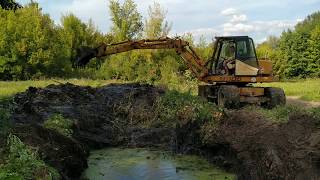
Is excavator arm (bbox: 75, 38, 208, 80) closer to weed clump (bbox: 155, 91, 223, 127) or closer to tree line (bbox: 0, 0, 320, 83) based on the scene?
weed clump (bbox: 155, 91, 223, 127)

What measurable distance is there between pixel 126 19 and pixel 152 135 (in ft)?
123

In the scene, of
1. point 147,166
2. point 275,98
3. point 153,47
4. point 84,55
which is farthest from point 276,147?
point 84,55

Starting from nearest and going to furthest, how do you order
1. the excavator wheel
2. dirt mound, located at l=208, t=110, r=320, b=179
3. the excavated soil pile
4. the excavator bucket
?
dirt mound, located at l=208, t=110, r=320, b=179 < the excavated soil pile < the excavator wheel < the excavator bucket

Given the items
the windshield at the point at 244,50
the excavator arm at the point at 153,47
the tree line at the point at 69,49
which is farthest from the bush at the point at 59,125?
the tree line at the point at 69,49

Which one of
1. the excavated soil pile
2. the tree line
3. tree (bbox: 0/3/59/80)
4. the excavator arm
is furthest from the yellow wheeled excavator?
tree (bbox: 0/3/59/80)

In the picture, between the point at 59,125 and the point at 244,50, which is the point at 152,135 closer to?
the point at 59,125

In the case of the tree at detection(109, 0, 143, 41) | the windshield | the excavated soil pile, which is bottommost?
the excavated soil pile

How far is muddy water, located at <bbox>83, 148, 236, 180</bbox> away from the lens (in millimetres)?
11344

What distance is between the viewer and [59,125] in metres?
13.3

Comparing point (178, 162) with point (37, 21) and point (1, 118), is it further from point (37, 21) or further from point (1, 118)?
point (37, 21)

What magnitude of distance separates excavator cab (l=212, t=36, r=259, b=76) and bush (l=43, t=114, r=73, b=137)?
767 centimetres

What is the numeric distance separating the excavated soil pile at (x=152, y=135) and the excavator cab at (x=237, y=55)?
3039mm

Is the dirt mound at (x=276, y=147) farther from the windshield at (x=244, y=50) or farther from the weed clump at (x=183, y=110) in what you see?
the windshield at (x=244, y=50)

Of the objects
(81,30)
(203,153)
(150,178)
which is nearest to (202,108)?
(203,153)
